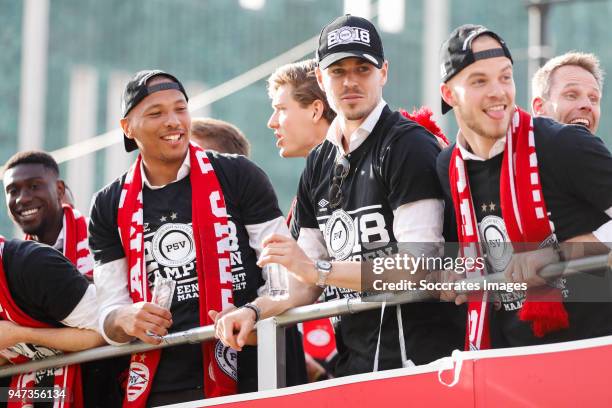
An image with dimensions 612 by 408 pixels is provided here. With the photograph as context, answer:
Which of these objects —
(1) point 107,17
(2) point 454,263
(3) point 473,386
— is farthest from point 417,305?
(1) point 107,17

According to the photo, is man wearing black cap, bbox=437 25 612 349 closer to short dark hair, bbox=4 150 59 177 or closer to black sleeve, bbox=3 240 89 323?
black sleeve, bbox=3 240 89 323

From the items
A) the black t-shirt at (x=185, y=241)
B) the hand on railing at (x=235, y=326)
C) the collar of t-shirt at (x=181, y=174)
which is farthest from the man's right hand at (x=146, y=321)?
the collar of t-shirt at (x=181, y=174)

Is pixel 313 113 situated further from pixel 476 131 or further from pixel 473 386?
pixel 473 386

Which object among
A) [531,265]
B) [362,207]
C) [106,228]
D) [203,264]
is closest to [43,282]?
[106,228]

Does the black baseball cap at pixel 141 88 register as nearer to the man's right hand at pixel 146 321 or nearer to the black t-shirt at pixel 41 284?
the black t-shirt at pixel 41 284

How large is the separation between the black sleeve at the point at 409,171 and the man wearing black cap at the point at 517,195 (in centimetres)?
8

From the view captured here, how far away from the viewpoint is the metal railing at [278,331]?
432 centimetres

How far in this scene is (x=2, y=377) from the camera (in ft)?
19.0

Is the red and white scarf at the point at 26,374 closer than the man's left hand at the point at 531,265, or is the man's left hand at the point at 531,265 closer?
the man's left hand at the point at 531,265

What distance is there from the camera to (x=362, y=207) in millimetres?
4977

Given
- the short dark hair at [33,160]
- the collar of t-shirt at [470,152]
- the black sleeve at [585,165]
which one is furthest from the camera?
the short dark hair at [33,160]

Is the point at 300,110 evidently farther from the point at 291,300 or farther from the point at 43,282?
the point at 43,282

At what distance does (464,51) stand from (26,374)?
8.07ft

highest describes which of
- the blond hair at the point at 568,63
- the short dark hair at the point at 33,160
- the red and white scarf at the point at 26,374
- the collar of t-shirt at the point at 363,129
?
the blond hair at the point at 568,63
